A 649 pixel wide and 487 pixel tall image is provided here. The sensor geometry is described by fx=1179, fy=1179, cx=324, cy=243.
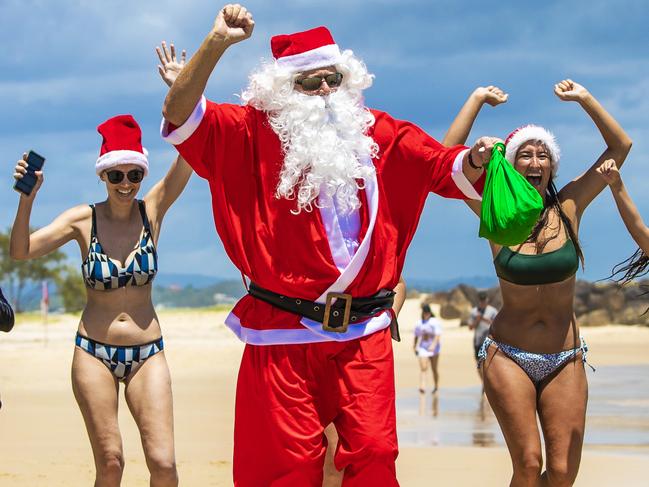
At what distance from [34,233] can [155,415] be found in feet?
3.95

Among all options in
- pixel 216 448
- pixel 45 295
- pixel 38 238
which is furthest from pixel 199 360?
pixel 38 238

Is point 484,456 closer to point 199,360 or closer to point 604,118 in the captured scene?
point 604,118

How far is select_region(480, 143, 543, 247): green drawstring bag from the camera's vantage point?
500 cm

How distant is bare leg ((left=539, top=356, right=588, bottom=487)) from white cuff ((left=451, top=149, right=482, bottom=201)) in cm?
157

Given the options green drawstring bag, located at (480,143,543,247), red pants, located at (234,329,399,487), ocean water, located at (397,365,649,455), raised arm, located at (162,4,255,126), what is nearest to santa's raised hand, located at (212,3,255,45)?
raised arm, located at (162,4,255,126)

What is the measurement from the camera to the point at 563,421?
6.24m

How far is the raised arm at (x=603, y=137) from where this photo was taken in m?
6.50

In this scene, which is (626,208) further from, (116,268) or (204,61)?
(116,268)

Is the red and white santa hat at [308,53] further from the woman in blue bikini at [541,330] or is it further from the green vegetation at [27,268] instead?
the green vegetation at [27,268]

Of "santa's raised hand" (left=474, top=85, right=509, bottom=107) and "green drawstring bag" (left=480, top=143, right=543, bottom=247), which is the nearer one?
"green drawstring bag" (left=480, top=143, right=543, bottom=247)

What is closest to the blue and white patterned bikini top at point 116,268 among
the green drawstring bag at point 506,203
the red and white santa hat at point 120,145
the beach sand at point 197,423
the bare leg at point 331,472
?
the red and white santa hat at point 120,145

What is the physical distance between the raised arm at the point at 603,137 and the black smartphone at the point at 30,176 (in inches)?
113

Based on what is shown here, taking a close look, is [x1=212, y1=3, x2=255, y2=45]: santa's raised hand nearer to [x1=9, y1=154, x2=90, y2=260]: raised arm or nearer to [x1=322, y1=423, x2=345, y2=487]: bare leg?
[x1=9, y1=154, x2=90, y2=260]: raised arm

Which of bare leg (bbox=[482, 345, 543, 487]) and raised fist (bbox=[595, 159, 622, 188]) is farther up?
raised fist (bbox=[595, 159, 622, 188])
